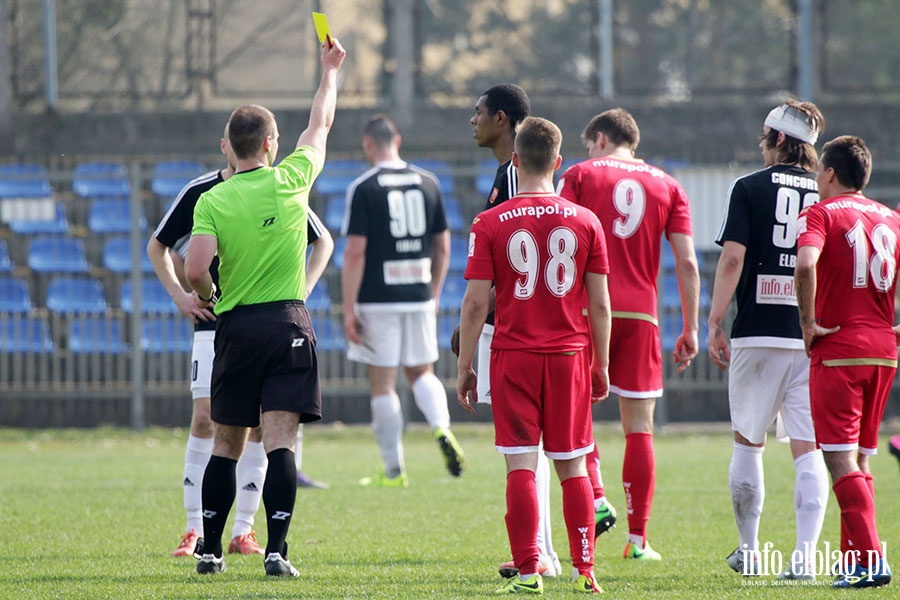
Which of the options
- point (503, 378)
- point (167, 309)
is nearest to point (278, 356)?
point (503, 378)

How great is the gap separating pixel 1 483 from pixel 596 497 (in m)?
5.44

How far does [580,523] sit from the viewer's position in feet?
18.2

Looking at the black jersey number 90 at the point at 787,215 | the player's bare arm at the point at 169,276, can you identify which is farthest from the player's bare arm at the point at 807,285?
the player's bare arm at the point at 169,276

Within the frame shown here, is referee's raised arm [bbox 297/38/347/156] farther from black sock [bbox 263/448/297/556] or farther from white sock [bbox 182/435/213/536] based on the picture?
white sock [bbox 182/435/213/536]

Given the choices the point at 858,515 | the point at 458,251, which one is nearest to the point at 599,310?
the point at 858,515

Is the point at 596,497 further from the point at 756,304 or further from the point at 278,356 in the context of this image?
the point at 278,356

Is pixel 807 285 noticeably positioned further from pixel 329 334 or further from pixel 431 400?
pixel 329 334

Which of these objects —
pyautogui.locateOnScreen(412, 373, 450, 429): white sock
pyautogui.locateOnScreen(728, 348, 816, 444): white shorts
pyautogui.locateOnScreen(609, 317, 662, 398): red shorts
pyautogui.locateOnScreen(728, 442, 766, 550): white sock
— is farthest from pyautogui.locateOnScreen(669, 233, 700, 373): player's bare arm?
pyautogui.locateOnScreen(412, 373, 450, 429): white sock

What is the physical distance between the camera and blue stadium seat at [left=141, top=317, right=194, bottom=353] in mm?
14492

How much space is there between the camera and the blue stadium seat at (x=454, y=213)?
622 inches

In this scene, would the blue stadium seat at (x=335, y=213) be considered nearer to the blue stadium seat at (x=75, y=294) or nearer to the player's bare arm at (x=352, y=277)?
the blue stadium seat at (x=75, y=294)

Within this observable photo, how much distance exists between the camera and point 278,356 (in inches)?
234

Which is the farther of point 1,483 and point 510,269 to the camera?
point 1,483

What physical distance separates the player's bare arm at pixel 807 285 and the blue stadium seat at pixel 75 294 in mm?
11103
